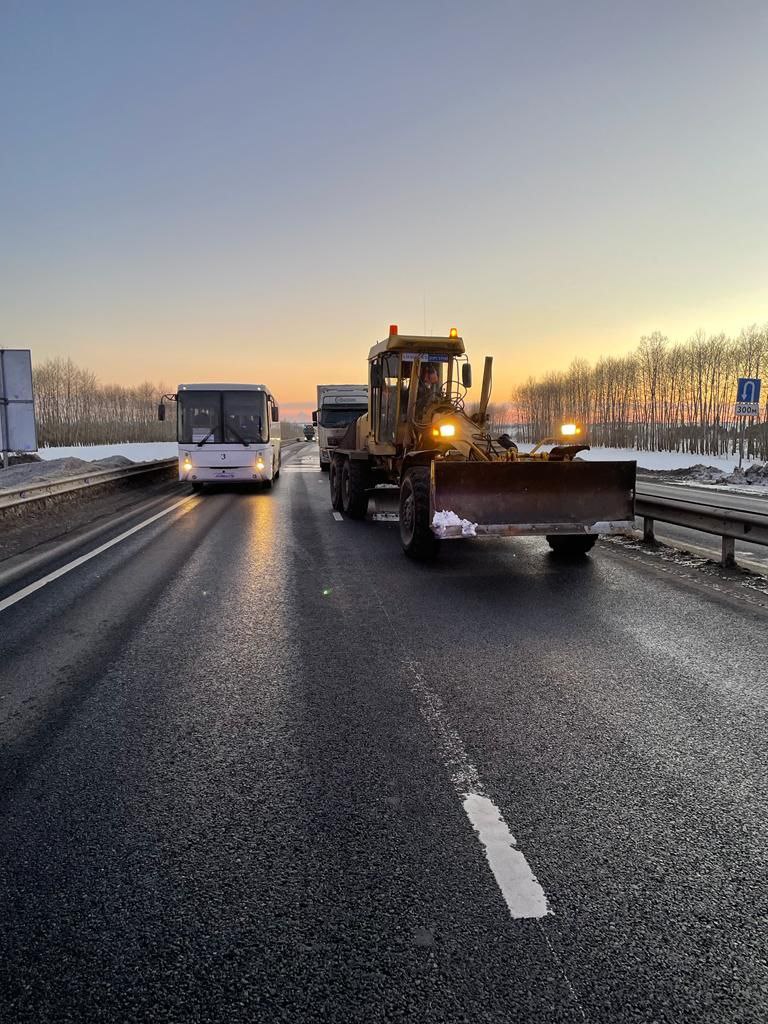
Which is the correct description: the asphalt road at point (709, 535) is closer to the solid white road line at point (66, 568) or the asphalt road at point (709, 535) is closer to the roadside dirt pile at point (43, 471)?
the solid white road line at point (66, 568)

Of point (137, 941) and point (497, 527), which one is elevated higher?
point (497, 527)

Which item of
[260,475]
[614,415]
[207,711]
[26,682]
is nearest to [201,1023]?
[207,711]

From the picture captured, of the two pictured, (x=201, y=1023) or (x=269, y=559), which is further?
(x=269, y=559)

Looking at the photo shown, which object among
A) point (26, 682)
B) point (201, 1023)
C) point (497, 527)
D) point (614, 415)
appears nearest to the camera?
point (201, 1023)

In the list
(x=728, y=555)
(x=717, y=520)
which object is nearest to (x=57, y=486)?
(x=717, y=520)

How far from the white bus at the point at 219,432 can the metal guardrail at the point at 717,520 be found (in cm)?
1137

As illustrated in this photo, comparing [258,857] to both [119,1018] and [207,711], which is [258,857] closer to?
[119,1018]

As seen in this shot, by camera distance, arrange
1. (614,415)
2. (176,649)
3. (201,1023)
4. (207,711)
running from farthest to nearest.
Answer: (614,415)
(176,649)
(207,711)
(201,1023)

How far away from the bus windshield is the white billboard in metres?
3.66

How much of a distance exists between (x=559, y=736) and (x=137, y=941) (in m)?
2.31

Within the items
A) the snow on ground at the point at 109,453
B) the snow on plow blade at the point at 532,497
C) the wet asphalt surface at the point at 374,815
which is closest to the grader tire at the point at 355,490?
the snow on plow blade at the point at 532,497

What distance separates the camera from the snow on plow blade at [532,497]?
780cm

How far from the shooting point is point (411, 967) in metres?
1.96

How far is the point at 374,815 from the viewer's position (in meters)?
2.78
